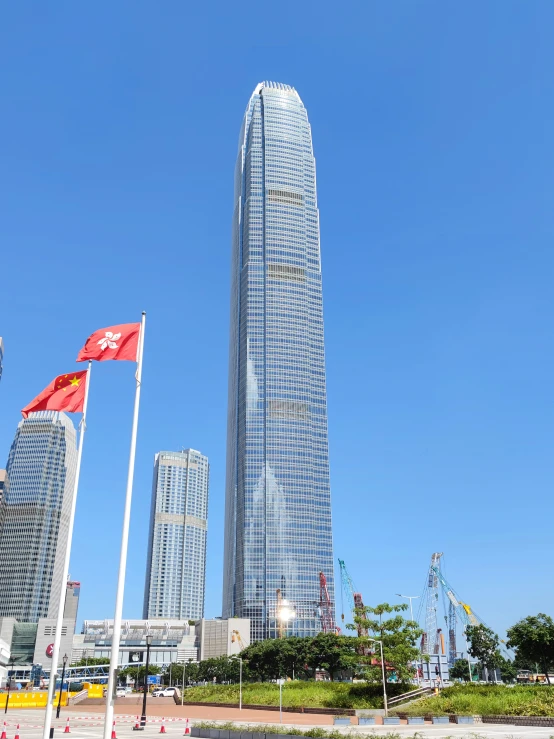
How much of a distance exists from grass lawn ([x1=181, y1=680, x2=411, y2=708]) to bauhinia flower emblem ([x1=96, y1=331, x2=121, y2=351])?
45.1 m

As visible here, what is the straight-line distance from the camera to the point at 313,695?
65.9 meters

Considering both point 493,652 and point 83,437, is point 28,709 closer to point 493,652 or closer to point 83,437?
point 83,437

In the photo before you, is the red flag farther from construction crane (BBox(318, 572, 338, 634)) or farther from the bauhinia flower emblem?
construction crane (BBox(318, 572, 338, 634))

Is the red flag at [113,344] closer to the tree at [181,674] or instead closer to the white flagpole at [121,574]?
the white flagpole at [121,574]

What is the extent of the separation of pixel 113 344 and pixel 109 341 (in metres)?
0.34

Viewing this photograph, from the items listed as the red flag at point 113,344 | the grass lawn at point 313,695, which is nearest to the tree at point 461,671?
the grass lawn at point 313,695

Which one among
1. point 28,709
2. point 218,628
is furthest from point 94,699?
point 218,628

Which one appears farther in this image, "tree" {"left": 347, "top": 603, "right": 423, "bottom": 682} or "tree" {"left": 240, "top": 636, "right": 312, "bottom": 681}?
"tree" {"left": 240, "top": 636, "right": 312, "bottom": 681}

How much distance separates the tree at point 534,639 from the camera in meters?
85.2

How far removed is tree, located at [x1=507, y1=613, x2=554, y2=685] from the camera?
279ft

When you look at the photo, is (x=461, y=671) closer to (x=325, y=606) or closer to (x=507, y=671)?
(x=507, y=671)

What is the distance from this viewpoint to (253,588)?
18800 centimetres

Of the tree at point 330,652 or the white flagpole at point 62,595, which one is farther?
the tree at point 330,652

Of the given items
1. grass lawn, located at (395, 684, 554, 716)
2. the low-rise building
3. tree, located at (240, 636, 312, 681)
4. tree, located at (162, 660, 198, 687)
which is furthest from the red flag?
the low-rise building
